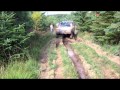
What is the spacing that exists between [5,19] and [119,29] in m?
5.00

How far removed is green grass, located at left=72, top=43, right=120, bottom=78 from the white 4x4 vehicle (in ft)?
16.7

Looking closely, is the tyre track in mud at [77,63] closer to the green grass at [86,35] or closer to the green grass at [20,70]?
the green grass at [20,70]

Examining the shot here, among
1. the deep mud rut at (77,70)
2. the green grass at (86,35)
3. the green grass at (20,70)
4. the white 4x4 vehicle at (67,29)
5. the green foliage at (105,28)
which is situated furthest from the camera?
the white 4x4 vehicle at (67,29)

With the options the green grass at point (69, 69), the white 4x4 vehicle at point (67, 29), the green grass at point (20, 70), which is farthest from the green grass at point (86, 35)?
the green grass at point (20, 70)

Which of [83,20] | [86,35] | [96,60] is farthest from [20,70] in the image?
[83,20]

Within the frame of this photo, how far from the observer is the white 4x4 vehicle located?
1995cm

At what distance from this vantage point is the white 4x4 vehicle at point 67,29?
19.9 metres

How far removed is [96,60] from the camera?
12.1 metres

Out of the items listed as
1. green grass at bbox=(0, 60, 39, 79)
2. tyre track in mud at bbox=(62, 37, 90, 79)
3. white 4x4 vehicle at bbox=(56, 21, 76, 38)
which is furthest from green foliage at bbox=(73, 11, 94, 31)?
green grass at bbox=(0, 60, 39, 79)

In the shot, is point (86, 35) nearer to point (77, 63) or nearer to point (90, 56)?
point (90, 56)

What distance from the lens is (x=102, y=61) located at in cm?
1198

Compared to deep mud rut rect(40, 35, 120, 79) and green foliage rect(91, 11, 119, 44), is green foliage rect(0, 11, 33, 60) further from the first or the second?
green foliage rect(91, 11, 119, 44)

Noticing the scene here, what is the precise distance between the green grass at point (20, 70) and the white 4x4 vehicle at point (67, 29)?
9.39 m
